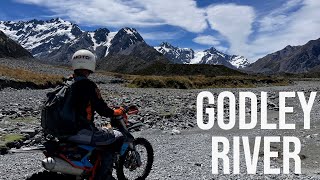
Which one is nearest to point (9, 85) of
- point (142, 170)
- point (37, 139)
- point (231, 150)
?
point (37, 139)

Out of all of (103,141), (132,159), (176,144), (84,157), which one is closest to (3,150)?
(176,144)

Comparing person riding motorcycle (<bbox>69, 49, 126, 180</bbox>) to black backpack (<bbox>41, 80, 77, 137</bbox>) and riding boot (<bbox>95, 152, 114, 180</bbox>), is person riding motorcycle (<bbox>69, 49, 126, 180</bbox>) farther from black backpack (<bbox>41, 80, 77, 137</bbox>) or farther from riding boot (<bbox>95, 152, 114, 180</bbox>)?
black backpack (<bbox>41, 80, 77, 137</bbox>)

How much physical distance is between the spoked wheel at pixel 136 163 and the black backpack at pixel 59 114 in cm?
221

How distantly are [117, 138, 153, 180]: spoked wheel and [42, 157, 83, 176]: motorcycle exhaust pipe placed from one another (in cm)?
185

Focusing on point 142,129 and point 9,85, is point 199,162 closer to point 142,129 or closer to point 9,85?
point 142,129

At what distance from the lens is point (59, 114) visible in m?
8.59

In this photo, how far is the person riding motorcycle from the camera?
8.76 meters

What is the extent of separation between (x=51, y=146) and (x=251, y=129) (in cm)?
2019

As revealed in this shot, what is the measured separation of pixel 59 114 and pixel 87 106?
61 cm

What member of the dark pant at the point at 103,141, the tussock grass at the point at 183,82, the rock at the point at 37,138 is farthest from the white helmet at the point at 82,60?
the tussock grass at the point at 183,82

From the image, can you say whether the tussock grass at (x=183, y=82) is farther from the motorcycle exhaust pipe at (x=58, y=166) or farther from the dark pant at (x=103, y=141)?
the motorcycle exhaust pipe at (x=58, y=166)

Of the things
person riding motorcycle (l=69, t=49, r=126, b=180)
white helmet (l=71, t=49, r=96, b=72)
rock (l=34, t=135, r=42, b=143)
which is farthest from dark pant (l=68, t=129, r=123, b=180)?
rock (l=34, t=135, r=42, b=143)

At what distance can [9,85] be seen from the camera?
182 ft

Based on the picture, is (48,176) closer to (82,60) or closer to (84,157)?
(84,157)
